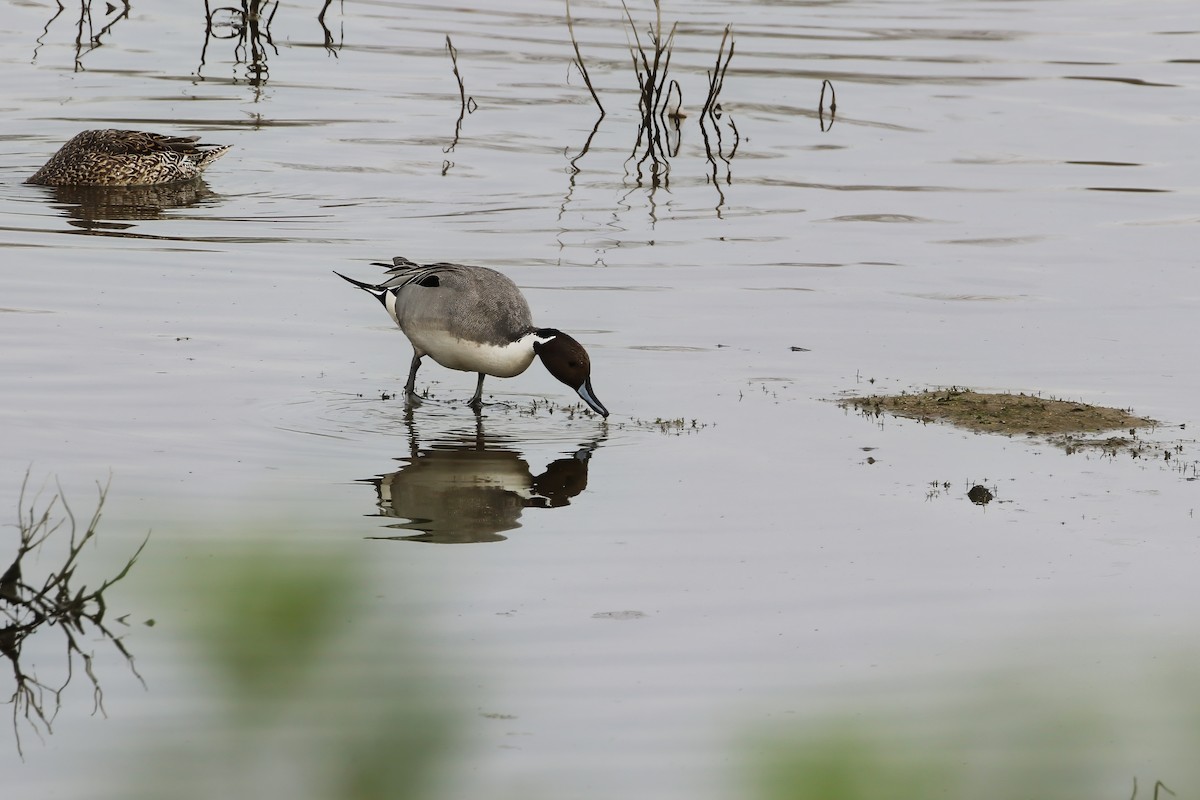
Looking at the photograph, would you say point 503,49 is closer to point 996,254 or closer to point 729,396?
point 996,254

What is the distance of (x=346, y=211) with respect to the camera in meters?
13.4

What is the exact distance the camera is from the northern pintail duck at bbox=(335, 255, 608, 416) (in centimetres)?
817

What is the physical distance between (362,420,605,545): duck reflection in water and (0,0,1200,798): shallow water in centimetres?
3

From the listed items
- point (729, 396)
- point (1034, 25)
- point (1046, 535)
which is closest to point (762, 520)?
point (1046, 535)

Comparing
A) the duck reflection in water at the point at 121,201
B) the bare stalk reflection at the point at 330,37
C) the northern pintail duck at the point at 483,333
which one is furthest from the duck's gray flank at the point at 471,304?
the bare stalk reflection at the point at 330,37

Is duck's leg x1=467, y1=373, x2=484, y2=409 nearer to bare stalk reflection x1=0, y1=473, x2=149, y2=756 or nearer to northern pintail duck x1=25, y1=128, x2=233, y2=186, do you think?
bare stalk reflection x1=0, y1=473, x2=149, y2=756

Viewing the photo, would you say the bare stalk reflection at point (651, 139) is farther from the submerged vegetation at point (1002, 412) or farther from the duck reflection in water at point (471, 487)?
the duck reflection in water at point (471, 487)

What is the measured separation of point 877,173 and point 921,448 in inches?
311

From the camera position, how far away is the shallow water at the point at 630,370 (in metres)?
5.15

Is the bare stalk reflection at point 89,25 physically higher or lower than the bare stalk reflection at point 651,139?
higher

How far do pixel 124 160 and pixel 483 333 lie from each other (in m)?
7.31

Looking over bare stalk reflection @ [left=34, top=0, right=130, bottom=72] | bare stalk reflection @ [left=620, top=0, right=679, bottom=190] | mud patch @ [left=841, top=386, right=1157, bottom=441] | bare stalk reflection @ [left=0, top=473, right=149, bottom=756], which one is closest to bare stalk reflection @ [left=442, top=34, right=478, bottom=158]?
bare stalk reflection @ [left=620, top=0, right=679, bottom=190]

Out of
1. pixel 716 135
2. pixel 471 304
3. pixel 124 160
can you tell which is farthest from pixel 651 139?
pixel 471 304

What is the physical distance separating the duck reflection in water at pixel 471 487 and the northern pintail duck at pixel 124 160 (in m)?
7.36
